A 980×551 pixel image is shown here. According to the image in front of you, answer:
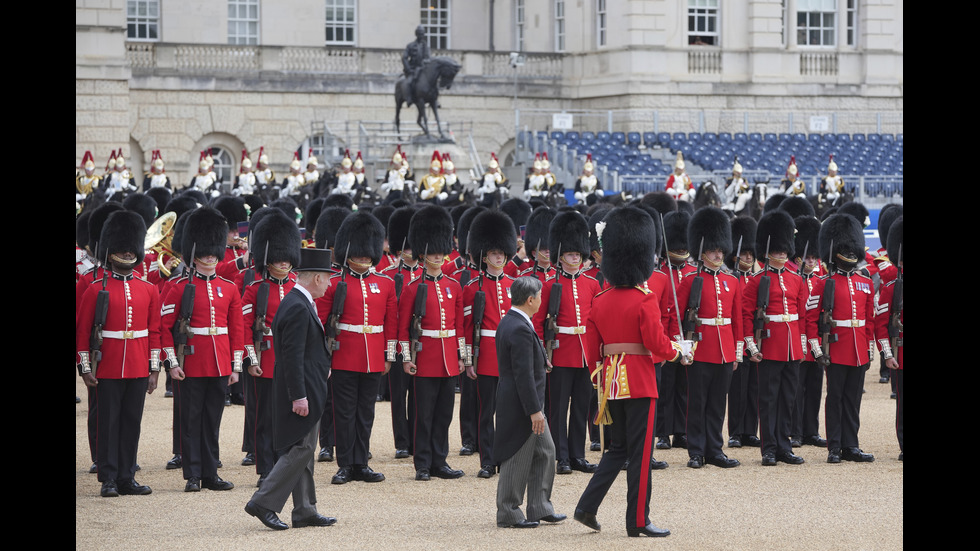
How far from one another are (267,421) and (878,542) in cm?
310

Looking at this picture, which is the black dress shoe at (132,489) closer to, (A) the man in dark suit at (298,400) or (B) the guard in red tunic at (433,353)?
(A) the man in dark suit at (298,400)

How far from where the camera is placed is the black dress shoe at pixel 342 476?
743 cm

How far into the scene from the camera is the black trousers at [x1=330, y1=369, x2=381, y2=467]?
7.48 meters

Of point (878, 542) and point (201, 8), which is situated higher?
point (201, 8)

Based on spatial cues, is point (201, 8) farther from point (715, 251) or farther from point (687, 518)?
point (687, 518)

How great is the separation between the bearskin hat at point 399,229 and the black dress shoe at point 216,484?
239cm

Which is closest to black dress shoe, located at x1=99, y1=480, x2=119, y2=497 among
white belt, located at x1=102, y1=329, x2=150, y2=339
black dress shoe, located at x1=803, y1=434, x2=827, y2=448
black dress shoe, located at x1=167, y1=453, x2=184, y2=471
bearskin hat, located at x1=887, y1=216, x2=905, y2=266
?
white belt, located at x1=102, y1=329, x2=150, y2=339

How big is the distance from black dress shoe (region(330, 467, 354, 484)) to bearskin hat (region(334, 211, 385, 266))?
1135 mm

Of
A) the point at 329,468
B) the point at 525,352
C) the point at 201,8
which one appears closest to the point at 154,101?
the point at 201,8

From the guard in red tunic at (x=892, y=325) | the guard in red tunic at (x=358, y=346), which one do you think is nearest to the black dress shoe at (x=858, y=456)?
the guard in red tunic at (x=892, y=325)

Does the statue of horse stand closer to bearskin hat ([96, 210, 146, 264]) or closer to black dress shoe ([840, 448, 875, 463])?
black dress shoe ([840, 448, 875, 463])

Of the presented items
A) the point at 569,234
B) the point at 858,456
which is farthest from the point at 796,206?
the point at 569,234

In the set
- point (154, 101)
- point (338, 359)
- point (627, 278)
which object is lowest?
point (338, 359)

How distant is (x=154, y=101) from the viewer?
2619 cm
